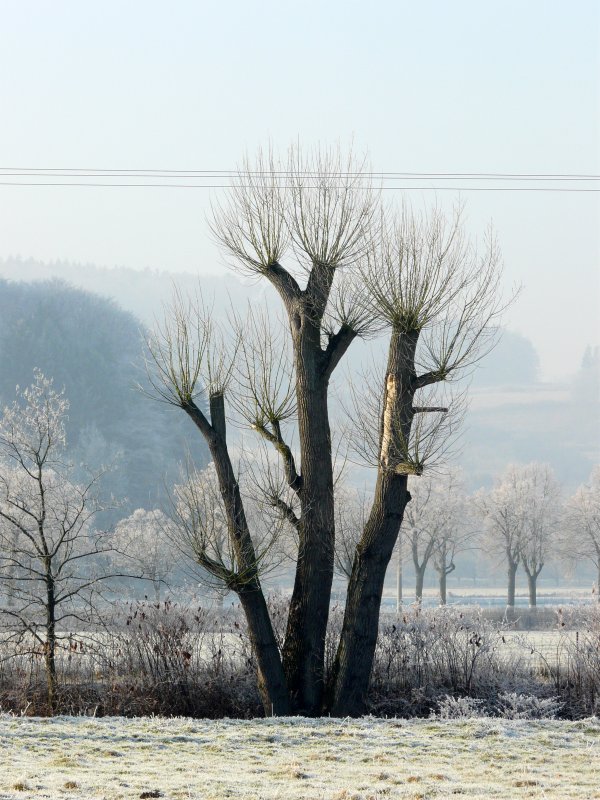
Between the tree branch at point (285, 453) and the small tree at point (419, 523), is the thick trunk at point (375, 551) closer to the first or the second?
the tree branch at point (285, 453)

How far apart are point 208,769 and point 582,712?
6.94 m

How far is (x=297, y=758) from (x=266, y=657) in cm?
355

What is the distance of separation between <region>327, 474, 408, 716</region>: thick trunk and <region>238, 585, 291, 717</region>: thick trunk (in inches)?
25.0

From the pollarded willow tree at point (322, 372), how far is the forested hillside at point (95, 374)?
234ft

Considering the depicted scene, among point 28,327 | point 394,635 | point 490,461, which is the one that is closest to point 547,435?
point 490,461

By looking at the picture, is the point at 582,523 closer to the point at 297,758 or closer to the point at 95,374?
the point at 297,758

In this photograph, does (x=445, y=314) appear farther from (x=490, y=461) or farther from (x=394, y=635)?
(x=490, y=461)

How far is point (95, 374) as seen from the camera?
343ft

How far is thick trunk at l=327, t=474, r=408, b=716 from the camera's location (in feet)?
40.2

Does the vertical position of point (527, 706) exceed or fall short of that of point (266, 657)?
it falls short

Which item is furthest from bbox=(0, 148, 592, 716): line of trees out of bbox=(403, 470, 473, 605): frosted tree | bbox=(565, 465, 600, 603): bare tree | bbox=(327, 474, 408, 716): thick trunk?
bbox=(565, 465, 600, 603): bare tree

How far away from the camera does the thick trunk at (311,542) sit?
12.6 m

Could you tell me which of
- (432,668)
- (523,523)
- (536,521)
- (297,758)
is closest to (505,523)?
(523,523)

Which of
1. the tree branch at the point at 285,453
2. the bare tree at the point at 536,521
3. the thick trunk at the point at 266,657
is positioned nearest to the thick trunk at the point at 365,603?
the thick trunk at the point at 266,657
